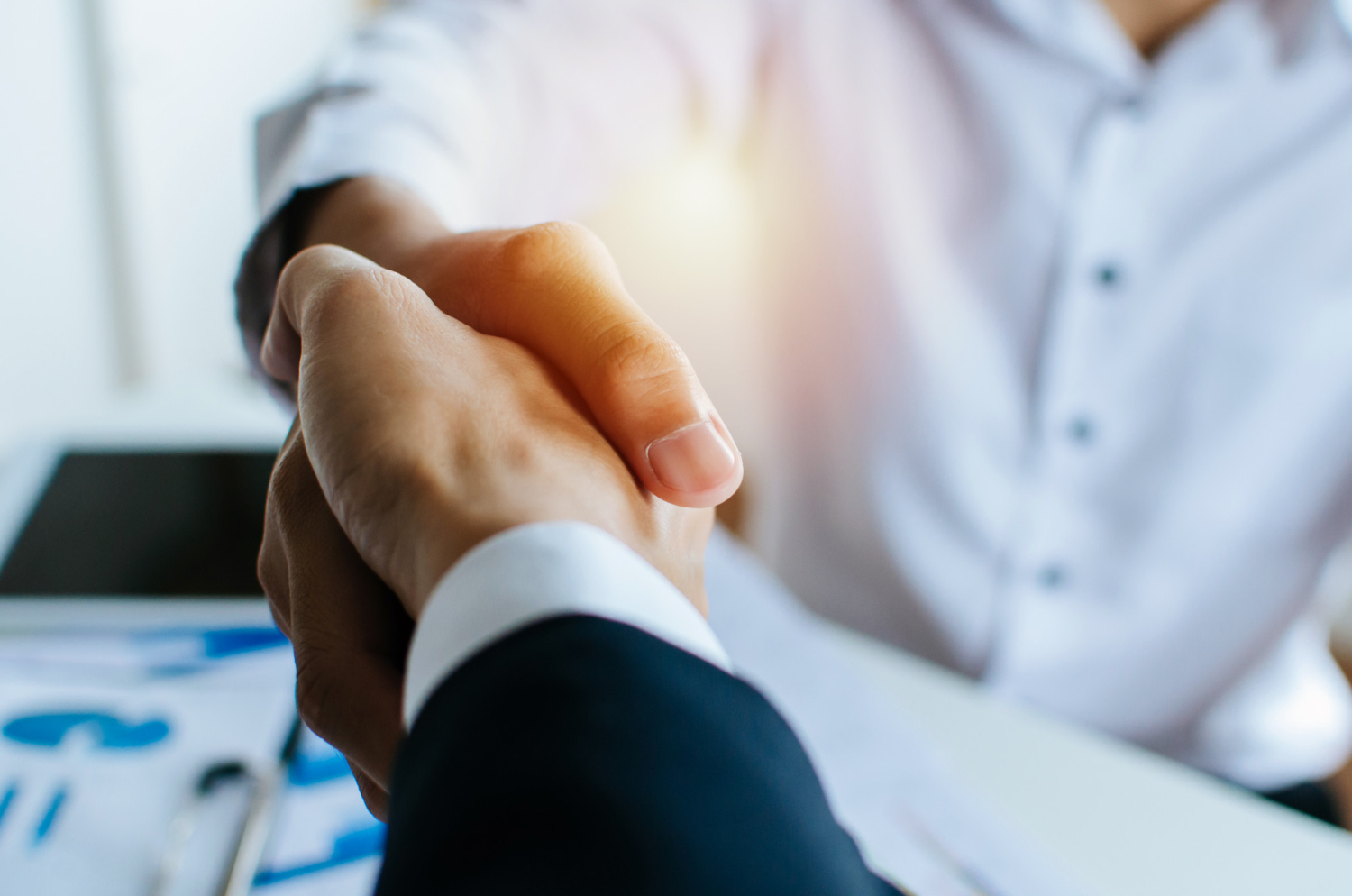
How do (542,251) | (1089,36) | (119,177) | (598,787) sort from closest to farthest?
(598,787), (542,251), (1089,36), (119,177)

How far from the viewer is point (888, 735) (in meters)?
0.36

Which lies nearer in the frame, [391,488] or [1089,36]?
[391,488]

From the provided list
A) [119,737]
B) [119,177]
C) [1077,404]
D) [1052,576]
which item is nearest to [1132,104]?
[1077,404]

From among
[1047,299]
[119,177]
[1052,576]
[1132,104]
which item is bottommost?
[119,177]

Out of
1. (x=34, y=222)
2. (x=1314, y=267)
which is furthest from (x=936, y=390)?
(x=34, y=222)

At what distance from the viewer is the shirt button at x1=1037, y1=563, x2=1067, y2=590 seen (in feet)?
1.78

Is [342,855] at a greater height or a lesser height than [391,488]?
lesser

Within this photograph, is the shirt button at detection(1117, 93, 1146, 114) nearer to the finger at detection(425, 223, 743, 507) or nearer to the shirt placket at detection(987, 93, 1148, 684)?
the shirt placket at detection(987, 93, 1148, 684)

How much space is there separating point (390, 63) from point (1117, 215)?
1.22ft

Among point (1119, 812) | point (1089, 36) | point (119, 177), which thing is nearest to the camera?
point (1119, 812)

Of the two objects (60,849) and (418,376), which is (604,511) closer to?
(418,376)

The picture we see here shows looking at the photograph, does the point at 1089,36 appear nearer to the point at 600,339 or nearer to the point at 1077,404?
the point at 1077,404

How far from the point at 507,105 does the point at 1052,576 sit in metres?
0.39

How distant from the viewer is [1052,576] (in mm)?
543
